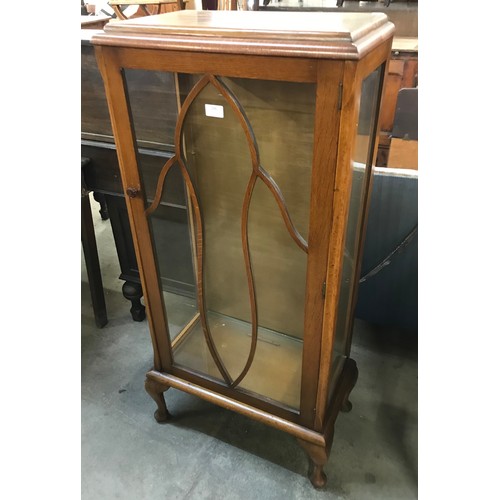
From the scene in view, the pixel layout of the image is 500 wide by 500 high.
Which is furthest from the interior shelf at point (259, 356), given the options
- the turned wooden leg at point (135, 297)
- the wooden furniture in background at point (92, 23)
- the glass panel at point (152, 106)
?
the wooden furniture in background at point (92, 23)

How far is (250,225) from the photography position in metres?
0.81

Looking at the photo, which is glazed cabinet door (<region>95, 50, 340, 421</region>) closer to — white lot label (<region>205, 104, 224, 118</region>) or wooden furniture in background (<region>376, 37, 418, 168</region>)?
white lot label (<region>205, 104, 224, 118</region>)

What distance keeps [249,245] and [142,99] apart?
312mm

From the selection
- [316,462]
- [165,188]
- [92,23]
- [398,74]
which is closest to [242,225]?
[165,188]

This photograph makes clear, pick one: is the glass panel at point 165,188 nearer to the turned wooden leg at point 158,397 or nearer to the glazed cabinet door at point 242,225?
the glazed cabinet door at point 242,225

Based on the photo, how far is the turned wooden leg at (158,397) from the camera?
111 cm

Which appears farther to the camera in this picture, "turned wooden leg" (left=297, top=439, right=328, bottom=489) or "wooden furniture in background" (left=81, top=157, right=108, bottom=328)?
"wooden furniture in background" (left=81, top=157, right=108, bottom=328)

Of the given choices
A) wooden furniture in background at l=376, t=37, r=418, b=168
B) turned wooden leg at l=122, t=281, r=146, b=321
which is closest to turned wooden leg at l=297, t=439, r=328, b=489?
turned wooden leg at l=122, t=281, r=146, b=321

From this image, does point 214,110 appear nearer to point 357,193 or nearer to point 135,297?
point 357,193

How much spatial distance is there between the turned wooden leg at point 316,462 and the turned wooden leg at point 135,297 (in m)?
0.74

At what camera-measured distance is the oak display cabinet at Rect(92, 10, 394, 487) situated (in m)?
0.63

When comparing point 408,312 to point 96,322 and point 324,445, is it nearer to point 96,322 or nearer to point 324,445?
point 324,445
